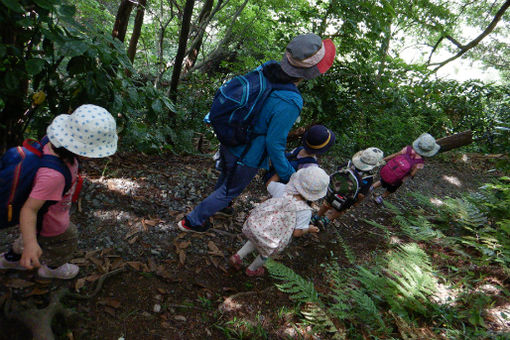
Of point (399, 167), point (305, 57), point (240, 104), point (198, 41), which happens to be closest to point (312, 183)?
point (240, 104)

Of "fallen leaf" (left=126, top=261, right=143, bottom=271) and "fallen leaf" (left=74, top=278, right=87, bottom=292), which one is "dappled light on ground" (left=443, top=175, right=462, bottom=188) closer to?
"fallen leaf" (left=126, top=261, right=143, bottom=271)

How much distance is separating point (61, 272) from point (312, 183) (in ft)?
7.52

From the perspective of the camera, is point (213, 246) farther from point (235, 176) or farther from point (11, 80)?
point (11, 80)

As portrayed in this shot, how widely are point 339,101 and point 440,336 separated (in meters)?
4.27

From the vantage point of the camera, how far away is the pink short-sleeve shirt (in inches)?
68.8

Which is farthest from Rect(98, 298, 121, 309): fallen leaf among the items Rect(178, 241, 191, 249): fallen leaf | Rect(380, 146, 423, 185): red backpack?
Rect(380, 146, 423, 185): red backpack

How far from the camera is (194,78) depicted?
5621 millimetres

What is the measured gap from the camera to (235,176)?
3.04m

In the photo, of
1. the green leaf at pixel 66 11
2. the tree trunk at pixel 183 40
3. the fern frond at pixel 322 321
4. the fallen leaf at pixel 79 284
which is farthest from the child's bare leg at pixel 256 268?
the tree trunk at pixel 183 40

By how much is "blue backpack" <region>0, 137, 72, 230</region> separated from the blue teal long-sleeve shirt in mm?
1567

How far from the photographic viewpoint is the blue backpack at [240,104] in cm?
262

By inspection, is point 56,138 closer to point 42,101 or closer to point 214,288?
point 42,101

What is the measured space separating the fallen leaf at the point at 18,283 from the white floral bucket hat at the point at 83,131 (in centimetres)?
138

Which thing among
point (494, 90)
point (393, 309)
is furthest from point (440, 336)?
point (494, 90)
